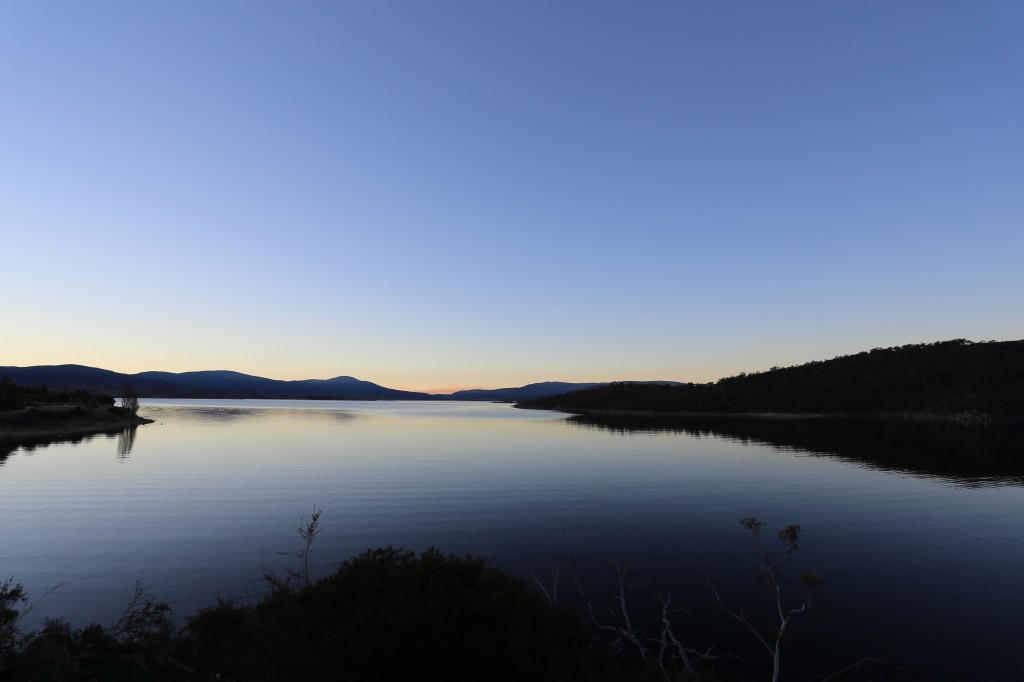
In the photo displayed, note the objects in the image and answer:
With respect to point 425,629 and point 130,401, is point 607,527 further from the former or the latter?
point 130,401

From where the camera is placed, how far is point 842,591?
2217 centimetres

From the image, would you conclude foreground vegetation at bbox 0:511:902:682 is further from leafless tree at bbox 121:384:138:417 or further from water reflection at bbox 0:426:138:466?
leafless tree at bbox 121:384:138:417

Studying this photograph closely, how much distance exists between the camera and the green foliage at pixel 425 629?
942cm

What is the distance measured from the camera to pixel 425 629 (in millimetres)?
9562

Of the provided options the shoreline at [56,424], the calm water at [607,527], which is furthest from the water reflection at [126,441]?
the shoreline at [56,424]

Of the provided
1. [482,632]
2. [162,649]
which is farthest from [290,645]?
[162,649]

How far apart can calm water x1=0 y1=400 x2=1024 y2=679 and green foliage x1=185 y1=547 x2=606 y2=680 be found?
986 centimetres

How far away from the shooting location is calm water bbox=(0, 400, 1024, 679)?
1936cm

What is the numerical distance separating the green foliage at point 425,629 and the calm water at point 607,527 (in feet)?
32.4

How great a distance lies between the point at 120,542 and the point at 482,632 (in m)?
30.2

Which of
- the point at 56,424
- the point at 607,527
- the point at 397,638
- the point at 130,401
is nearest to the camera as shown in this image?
the point at 397,638

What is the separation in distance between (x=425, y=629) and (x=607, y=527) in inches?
988

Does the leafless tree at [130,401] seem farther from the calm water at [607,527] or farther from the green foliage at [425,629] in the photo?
the green foliage at [425,629]

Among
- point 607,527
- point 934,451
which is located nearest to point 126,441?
point 607,527
